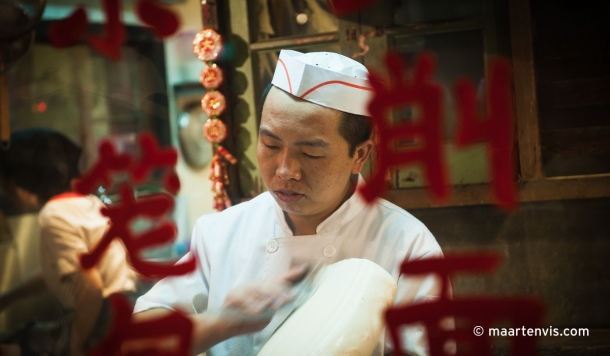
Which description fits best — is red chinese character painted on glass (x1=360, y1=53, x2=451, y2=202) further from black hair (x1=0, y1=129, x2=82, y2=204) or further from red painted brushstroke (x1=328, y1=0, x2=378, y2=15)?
black hair (x1=0, y1=129, x2=82, y2=204)

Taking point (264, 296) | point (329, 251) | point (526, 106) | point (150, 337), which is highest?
point (526, 106)

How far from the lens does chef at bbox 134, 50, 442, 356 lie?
1.54 m

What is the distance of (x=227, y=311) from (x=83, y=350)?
1.75ft

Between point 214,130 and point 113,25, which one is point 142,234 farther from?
point 113,25

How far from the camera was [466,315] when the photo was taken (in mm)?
1521

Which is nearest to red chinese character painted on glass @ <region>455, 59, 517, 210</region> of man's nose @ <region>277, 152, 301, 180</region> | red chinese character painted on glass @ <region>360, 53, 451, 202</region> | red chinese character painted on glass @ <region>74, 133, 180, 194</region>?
red chinese character painted on glass @ <region>360, 53, 451, 202</region>

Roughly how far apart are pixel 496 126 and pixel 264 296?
0.81 metres

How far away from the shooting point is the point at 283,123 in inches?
61.1

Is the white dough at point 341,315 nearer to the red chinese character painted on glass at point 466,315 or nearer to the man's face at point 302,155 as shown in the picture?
the red chinese character painted on glass at point 466,315

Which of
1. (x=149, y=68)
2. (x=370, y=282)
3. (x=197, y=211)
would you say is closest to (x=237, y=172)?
(x=197, y=211)

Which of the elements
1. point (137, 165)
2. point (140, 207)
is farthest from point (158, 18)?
point (140, 207)

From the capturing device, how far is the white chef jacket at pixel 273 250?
1.60 m

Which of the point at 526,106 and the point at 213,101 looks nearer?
the point at 526,106

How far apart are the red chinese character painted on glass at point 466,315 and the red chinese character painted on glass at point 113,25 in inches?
43.4
